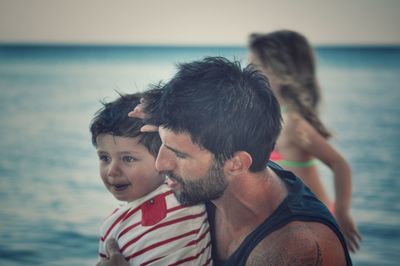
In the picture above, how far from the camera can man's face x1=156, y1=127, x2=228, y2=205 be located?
135 cm

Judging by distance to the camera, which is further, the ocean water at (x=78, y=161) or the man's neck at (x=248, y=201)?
the ocean water at (x=78, y=161)

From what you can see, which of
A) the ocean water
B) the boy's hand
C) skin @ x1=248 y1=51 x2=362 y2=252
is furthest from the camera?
the ocean water

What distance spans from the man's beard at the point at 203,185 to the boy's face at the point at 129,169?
194mm

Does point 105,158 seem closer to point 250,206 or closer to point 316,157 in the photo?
point 250,206

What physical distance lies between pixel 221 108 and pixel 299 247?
1.05ft

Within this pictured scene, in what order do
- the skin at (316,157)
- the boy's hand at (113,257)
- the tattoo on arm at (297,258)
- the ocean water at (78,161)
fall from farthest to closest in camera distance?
the ocean water at (78,161)
the skin at (316,157)
the boy's hand at (113,257)
the tattoo on arm at (297,258)

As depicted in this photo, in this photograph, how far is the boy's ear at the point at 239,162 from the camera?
137cm

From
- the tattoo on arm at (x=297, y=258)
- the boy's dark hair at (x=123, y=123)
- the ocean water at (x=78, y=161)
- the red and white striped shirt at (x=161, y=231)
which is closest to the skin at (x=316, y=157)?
the ocean water at (x=78, y=161)

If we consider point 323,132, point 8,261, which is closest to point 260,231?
point 323,132

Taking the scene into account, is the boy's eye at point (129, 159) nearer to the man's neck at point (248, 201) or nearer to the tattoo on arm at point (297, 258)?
→ the man's neck at point (248, 201)

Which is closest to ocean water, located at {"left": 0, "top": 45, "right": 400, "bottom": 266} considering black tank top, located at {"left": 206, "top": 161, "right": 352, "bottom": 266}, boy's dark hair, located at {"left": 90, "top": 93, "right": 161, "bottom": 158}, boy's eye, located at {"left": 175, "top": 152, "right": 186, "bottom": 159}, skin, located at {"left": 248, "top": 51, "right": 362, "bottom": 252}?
boy's dark hair, located at {"left": 90, "top": 93, "right": 161, "bottom": 158}

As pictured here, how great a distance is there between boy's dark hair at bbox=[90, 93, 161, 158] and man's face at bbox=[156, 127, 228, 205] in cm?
19

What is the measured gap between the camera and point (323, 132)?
8.77 ft

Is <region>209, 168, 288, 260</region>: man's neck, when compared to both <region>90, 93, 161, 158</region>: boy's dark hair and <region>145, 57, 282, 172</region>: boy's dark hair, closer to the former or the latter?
<region>145, 57, 282, 172</region>: boy's dark hair
